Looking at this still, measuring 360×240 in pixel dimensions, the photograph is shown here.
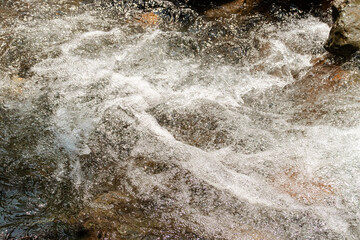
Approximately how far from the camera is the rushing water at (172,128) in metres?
3.13

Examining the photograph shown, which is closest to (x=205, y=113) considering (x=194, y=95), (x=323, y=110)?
(x=194, y=95)

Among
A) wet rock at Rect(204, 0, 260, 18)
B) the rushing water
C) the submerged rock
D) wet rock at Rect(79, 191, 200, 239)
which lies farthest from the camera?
wet rock at Rect(204, 0, 260, 18)

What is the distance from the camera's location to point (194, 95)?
15.6 feet

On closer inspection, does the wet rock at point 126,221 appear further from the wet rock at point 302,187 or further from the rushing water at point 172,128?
the wet rock at point 302,187

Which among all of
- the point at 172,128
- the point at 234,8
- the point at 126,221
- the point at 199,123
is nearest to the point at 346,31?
the point at 234,8

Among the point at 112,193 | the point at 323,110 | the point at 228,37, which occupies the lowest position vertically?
the point at 112,193

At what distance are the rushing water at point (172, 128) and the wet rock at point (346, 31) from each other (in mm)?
286

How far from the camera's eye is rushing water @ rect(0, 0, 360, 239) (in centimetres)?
313

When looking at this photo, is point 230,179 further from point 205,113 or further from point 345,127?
point 345,127

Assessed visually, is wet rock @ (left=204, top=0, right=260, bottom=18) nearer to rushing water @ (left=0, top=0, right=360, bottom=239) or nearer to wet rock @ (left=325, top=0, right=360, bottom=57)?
rushing water @ (left=0, top=0, right=360, bottom=239)

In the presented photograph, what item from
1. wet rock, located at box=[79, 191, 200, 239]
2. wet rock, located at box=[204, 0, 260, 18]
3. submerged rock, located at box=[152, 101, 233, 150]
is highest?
wet rock, located at box=[204, 0, 260, 18]

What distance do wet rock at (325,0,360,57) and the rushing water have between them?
286 mm

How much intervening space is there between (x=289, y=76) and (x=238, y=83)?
931 millimetres

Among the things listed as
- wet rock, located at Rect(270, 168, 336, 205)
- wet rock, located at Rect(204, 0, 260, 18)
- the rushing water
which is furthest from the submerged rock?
wet rock, located at Rect(204, 0, 260, 18)
